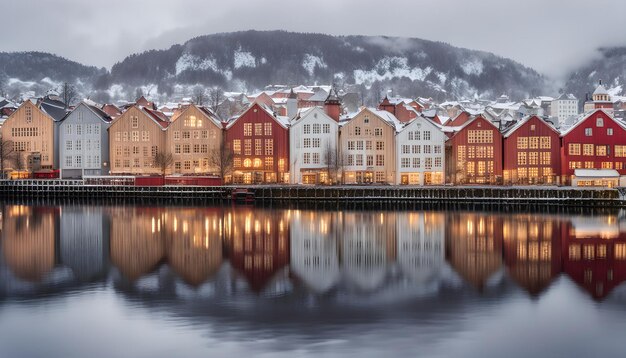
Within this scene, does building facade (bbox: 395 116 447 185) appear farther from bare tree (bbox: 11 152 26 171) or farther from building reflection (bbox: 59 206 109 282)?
bare tree (bbox: 11 152 26 171)

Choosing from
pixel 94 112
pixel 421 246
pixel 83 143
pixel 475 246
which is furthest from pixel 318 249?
pixel 94 112

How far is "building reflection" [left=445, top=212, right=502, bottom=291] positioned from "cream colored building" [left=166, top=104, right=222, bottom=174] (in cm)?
3640

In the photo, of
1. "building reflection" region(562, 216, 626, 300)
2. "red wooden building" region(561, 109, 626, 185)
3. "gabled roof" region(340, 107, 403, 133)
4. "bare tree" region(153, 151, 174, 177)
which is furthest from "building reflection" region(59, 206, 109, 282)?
"red wooden building" region(561, 109, 626, 185)

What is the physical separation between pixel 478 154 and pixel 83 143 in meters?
47.6

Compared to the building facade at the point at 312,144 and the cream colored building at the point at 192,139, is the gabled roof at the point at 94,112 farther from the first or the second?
the building facade at the point at 312,144

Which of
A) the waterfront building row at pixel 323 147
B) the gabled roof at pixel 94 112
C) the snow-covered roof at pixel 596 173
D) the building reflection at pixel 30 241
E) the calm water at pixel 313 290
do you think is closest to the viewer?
the calm water at pixel 313 290

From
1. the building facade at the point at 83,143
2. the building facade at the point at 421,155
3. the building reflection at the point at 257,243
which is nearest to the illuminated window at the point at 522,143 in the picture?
the building facade at the point at 421,155

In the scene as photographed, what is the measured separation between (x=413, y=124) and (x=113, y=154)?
36562 mm

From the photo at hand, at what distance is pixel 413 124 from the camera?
258ft

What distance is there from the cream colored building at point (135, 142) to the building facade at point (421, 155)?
1136 inches

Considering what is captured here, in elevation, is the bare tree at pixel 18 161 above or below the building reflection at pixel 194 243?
above

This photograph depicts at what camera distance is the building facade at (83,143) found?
3401 inches

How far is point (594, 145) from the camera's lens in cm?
7525

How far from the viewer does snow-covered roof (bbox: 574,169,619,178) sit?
72562 mm
